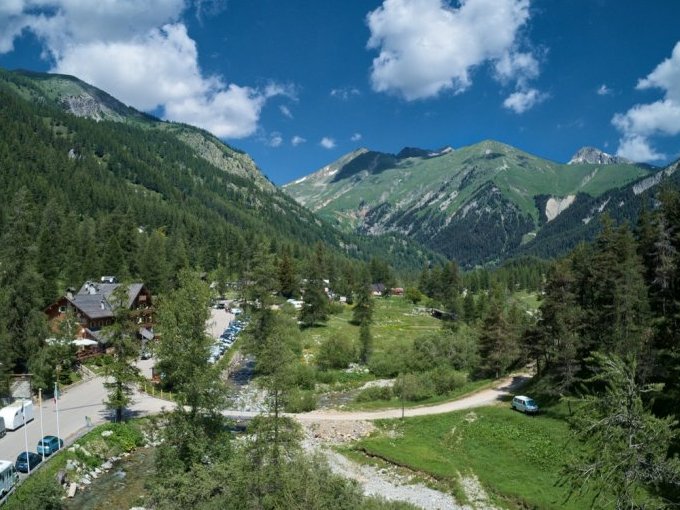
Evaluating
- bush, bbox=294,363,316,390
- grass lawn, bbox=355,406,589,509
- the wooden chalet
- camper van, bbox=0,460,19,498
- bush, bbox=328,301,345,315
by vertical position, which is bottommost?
grass lawn, bbox=355,406,589,509

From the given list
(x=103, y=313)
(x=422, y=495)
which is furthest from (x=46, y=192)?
(x=422, y=495)

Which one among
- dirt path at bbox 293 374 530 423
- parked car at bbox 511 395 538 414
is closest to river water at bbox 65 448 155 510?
dirt path at bbox 293 374 530 423

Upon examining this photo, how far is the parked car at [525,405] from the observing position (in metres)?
47.5

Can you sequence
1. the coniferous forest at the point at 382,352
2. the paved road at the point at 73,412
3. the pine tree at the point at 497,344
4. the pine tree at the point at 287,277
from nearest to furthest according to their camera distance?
the coniferous forest at the point at 382,352 < the paved road at the point at 73,412 < the pine tree at the point at 497,344 < the pine tree at the point at 287,277

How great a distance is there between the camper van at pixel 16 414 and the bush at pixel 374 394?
33147 millimetres

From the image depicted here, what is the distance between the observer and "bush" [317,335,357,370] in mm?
73625

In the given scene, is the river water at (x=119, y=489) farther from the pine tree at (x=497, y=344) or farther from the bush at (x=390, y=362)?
the pine tree at (x=497, y=344)

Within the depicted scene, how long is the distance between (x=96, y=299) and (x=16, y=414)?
38.6 meters

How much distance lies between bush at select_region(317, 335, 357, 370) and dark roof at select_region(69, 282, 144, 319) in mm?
27876

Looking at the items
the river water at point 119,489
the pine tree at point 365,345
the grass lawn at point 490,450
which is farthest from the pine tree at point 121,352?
the pine tree at point 365,345

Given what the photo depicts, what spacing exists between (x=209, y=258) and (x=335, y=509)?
459ft

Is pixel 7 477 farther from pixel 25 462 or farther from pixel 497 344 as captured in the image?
pixel 497 344

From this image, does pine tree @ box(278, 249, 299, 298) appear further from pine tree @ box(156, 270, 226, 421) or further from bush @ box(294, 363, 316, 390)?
pine tree @ box(156, 270, 226, 421)

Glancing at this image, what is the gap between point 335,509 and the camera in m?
20.3
